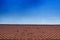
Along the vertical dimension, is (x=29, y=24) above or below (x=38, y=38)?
above

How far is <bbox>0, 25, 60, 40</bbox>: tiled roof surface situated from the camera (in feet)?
12.7

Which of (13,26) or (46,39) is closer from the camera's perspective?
(46,39)

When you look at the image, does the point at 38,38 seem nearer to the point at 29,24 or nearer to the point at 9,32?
the point at 29,24

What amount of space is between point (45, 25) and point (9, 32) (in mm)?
1425

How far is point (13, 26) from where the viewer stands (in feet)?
13.6

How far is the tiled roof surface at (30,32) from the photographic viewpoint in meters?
3.87

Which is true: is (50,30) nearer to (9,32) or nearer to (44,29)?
(44,29)

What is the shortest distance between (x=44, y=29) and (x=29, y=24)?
0.62 m

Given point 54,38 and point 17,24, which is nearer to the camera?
point 54,38

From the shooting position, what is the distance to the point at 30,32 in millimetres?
4070

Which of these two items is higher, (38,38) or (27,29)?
(27,29)

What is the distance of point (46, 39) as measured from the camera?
3789 millimetres

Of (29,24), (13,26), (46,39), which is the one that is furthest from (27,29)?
(46,39)

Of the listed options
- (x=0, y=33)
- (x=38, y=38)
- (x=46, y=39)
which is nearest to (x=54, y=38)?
(x=46, y=39)
